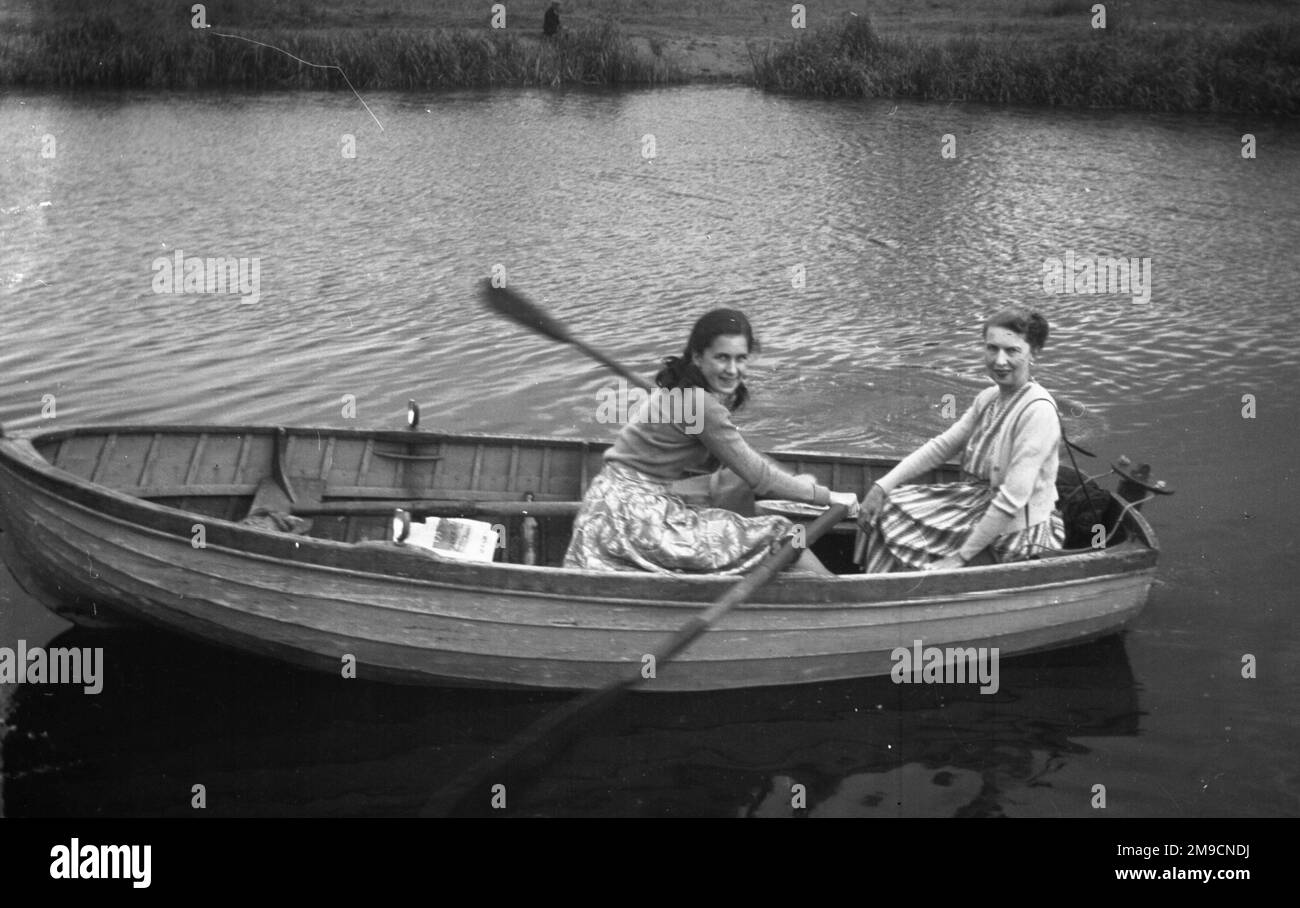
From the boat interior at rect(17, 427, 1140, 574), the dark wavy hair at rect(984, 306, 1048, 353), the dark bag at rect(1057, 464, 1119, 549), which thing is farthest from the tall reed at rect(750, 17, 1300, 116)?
the dark wavy hair at rect(984, 306, 1048, 353)

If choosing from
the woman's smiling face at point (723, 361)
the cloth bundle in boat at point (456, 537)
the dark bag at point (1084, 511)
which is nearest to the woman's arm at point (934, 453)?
the dark bag at point (1084, 511)

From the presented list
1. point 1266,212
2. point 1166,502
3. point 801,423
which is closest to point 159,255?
point 801,423

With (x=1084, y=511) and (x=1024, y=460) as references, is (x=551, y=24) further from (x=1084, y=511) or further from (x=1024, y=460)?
(x=1024, y=460)

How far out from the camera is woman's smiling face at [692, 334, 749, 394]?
6.20 metres

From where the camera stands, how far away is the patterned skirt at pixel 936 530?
6.98 metres

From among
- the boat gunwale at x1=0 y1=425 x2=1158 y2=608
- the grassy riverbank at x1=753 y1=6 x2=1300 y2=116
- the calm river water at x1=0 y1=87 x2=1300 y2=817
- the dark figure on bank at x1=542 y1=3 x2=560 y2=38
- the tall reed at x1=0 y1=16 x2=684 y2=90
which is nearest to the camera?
the boat gunwale at x1=0 y1=425 x2=1158 y2=608

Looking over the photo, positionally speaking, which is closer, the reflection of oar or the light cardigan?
the light cardigan

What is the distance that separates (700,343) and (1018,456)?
1669 millimetres

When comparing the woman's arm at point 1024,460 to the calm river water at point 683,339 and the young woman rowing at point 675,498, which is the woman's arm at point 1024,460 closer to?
the young woman rowing at point 675,498

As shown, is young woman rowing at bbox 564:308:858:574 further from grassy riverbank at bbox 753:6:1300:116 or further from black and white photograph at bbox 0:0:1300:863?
grassy riverbank at bbox 753:6:1300:116

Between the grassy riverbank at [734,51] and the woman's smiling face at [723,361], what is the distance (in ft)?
63.9

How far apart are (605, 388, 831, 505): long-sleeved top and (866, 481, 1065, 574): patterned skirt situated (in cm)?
63
